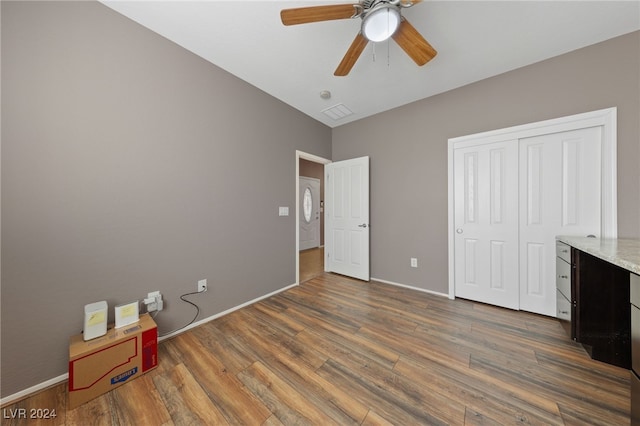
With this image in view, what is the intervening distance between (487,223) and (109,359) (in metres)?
3.58

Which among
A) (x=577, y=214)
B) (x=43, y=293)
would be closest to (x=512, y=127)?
(x=577, y=214)

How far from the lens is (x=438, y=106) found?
2.70m

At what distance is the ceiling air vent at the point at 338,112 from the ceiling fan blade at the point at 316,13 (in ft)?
5.46

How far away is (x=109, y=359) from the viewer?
1327 millimetres

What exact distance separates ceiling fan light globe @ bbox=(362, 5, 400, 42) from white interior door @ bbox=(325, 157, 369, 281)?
1852 millimetres

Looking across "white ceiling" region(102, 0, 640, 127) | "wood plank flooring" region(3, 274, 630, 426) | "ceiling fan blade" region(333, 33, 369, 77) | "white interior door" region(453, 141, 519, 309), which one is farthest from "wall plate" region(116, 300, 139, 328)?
"white interior door" region(453, 141, 519, 309)

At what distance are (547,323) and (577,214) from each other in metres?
1.10

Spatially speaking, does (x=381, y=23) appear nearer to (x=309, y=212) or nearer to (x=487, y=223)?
(x=487, y=223)

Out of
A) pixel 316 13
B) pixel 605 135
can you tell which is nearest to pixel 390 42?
pixel 316 13

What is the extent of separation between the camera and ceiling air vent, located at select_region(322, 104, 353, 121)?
303cm

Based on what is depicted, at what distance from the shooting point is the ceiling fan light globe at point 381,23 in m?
1.32

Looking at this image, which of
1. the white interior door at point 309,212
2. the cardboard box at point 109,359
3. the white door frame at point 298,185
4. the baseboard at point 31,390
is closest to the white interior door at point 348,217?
the white door frame at point 298,185

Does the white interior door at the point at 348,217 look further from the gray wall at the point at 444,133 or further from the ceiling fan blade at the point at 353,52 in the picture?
the ceiling fan blade at the point at 353,52

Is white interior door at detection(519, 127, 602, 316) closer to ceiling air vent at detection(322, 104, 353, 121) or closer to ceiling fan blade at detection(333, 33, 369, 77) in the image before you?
ceiling fan blade at detection(333, 33, 369, 77)
